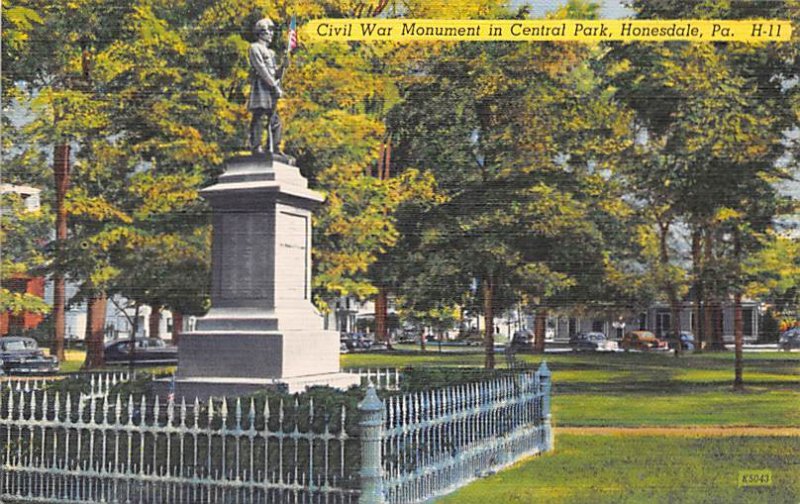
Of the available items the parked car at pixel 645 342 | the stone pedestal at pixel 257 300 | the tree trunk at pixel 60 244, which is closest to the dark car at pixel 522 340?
the parked car at pixel 645 342

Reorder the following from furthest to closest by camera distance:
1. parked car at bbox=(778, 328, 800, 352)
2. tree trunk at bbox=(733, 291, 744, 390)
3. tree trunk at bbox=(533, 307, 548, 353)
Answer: tree trunk at bbox=(533, 307, 548, 353)
tree trunk at bbox=(733, 291, 744, 390)
parked car at bbox=(778, 328, 800, 352)

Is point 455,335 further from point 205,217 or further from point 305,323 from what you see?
point 205,217

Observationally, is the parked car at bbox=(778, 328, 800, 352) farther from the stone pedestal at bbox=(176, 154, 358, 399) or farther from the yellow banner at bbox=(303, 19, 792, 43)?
the stone pedestal at bbox=(176, 154, 358, 399)

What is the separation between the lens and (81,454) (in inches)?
263

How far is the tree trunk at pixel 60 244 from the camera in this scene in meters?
7.83

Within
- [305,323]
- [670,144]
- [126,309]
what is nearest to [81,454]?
[126,309]

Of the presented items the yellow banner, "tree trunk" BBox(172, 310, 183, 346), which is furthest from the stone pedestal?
the yellow banner

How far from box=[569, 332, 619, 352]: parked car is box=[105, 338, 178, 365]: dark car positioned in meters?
3.77

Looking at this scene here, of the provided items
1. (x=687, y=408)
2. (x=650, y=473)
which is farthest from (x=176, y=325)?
(x=687, y=408)

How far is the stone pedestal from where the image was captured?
25.5 ft

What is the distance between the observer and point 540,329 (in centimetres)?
795

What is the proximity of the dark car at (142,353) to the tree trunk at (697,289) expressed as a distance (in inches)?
194

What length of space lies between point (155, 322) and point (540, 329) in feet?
12.0

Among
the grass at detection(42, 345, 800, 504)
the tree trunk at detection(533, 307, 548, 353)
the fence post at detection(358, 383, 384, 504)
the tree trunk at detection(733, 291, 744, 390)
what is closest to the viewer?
the fence post at detection(358, 383, 384, 504)
